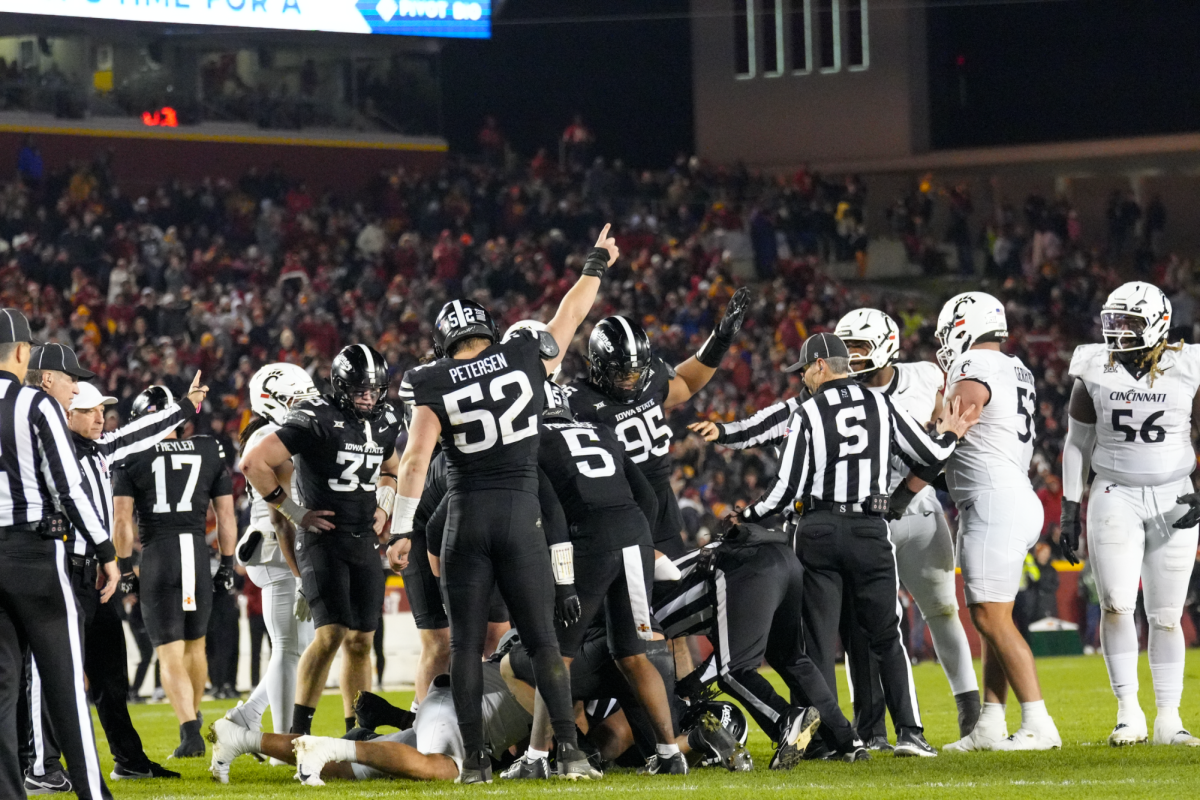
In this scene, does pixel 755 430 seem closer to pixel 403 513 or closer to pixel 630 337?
pixel 630 337

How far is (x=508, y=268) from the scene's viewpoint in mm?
24812

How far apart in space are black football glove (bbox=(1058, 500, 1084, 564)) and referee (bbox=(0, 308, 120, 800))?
15.9ft

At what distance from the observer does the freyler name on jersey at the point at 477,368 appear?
7.16m

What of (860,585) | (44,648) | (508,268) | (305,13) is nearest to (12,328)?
(44,648)

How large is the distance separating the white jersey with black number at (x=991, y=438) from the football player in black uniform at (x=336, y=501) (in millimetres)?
2955

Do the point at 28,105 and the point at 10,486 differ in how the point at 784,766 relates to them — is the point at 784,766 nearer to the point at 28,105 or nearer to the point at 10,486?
the point at 10,486

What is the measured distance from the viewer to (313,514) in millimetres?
8359

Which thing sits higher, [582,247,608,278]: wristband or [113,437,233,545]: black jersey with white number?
[582,247,608,278]: wristband

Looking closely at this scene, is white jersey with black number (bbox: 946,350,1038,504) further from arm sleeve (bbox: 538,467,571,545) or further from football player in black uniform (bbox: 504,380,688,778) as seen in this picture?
arm sleeve (bbox: 538,467,571,545)

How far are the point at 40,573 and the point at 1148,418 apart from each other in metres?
5.33

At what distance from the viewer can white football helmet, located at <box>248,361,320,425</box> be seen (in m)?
9.31

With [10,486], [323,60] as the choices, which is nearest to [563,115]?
[323,60]

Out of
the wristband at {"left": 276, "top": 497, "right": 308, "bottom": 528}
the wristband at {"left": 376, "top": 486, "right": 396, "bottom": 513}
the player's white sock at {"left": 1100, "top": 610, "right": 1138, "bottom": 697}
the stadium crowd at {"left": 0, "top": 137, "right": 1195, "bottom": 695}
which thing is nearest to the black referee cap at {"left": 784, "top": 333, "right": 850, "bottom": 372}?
the player's white sock at {"left": 1100, "top": 610, "right": 1138, "bottom": 697}

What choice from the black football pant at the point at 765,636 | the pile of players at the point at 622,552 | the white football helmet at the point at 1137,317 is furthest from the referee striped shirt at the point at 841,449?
the white football helmet at the point at 1137,317
